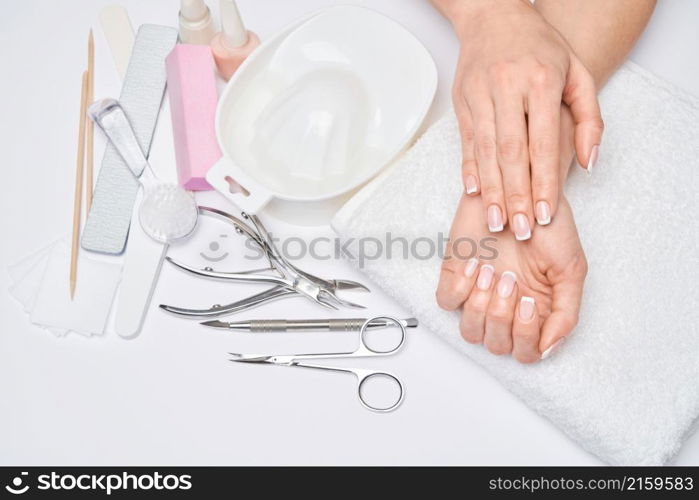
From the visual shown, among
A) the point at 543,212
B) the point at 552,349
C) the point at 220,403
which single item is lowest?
the point at 220,403

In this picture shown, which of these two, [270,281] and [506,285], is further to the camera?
[270,281]

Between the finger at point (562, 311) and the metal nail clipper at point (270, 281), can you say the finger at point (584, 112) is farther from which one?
the metal nail clipper at point (270, 281)

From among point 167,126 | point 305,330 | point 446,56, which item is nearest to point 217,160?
point 167,126

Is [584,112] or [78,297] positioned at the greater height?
[584,112]

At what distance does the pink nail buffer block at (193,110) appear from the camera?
0.86 meters

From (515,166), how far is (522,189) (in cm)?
2

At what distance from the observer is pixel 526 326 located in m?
0.69

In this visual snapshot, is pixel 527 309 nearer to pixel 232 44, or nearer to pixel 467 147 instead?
pixel 467 147

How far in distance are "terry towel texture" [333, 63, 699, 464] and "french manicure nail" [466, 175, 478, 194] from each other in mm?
56

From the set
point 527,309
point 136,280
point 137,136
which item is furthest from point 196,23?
point 527,309

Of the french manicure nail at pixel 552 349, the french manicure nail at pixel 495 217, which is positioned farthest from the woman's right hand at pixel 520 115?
the french manicure nail at pixel 552 349

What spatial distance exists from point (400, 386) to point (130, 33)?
23.9 inches

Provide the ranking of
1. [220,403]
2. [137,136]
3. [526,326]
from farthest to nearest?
[137,136], [220,403], [526,326]

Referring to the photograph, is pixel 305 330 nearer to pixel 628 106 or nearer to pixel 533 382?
pixel 533 382
